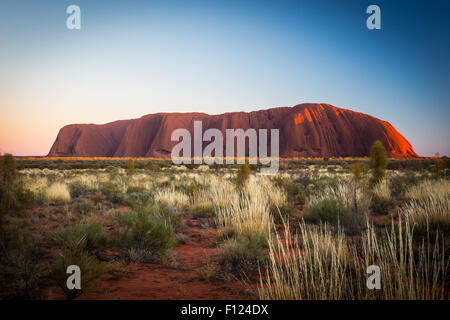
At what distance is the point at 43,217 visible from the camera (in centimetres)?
624

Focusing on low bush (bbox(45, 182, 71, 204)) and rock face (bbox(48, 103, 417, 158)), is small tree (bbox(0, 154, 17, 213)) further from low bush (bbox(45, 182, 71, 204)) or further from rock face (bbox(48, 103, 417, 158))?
rock face (bbox(48, 103, 417, 158))

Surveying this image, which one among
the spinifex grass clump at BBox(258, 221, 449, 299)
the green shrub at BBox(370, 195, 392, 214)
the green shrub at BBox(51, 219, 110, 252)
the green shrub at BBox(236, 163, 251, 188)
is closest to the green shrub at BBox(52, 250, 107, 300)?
the green shrub at BBox(51, 219, 110, 252)

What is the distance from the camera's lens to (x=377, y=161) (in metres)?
9.31

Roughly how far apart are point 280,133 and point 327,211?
7683 centimetres

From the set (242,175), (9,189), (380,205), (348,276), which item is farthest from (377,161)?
(9,189)

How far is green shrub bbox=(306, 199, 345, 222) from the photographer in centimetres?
543

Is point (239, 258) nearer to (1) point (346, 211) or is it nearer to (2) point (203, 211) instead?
(1) point (346, 211)

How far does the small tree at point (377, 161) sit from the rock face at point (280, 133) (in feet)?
216

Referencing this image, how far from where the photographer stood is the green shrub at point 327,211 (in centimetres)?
543

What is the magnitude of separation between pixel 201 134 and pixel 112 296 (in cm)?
9109

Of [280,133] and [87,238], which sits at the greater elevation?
[280,133]

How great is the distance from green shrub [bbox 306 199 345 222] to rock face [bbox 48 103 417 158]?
2774 inches

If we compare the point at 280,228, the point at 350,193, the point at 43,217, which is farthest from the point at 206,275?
the point at 43,217
